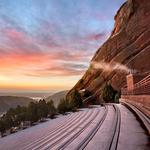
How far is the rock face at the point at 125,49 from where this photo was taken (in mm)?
75550

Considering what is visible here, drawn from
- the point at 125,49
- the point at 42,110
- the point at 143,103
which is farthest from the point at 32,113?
the point at 143,103

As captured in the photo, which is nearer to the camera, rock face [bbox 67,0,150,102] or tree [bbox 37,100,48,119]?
rock face [bbox 67,0,150,102]

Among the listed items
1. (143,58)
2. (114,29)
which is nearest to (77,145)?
(143,58)

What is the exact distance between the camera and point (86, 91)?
79000 millimetres

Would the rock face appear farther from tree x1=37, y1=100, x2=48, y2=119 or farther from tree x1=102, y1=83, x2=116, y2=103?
tree x1=37, y1=100, x2=48, y2=119

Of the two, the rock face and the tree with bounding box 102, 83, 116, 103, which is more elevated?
the rock face

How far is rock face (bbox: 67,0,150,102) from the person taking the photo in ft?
248

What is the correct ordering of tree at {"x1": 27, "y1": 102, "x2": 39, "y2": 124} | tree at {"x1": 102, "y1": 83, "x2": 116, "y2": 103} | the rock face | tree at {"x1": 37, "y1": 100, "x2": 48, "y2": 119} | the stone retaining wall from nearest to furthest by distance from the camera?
the stone retaining wall → tree at {"x1": 102, "y1": 83, "x2": 116, "y2": 103} → the rock face → tree at {"x1": 37, "y1": 100, "x2": 48, "y2": 119} → tree at {"x1": 27, "y1": 102, "x2": 39, "y2": 124}

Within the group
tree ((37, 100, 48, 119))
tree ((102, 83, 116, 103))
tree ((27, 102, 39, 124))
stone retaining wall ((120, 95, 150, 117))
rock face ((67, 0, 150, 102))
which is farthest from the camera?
tree ((27, 102, 39, 124))

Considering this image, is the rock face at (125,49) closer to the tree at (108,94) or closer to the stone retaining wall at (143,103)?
the tree at (108,94)

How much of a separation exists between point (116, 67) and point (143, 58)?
356 inches

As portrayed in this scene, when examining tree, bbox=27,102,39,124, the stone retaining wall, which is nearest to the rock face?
tree, bbox=27,102,39,124

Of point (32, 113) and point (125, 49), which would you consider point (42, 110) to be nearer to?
point (32, 113)

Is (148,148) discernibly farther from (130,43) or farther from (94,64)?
(94,64)
